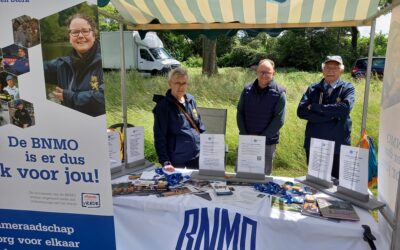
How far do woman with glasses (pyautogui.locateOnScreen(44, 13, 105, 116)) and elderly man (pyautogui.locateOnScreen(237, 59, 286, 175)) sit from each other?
190cm

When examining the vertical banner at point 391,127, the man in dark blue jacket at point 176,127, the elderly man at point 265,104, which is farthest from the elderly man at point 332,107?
the man in dark blue jacket at point 176,127

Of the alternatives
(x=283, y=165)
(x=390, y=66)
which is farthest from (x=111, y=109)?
(x=390, y=66)

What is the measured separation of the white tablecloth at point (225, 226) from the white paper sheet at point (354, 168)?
15cm

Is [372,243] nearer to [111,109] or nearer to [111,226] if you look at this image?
[111,226]

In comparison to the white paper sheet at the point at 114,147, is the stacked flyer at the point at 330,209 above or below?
below

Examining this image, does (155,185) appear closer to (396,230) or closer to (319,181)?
(319,181)

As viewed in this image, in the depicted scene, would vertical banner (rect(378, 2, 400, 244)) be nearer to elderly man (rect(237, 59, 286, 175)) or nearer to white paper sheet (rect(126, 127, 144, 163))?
elderly man (rect(237, 59, 286, 175))

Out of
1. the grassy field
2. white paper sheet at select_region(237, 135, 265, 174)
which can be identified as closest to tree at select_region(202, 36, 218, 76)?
the grassy field

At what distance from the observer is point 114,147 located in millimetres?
2314

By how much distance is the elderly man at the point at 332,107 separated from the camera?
2777 mm

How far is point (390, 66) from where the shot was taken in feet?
5.95

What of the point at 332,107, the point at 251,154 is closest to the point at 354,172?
the point at 251,154

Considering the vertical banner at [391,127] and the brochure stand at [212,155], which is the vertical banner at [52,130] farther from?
the vertical banner at [391,127]

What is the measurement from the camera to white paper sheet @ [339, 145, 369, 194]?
5.81 ft
